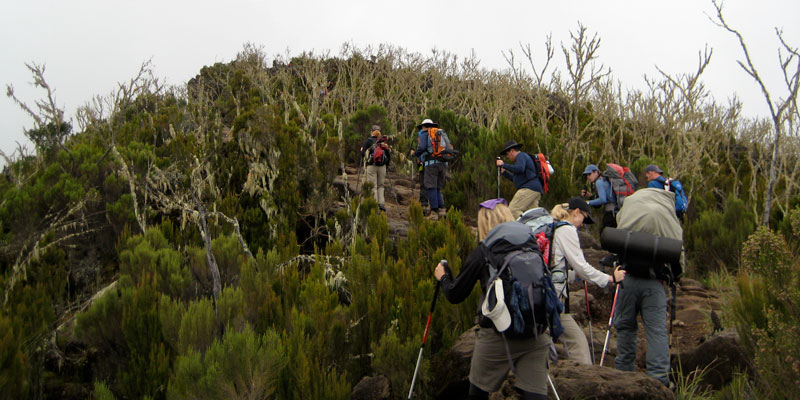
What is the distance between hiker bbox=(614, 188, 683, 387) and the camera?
3531 mm

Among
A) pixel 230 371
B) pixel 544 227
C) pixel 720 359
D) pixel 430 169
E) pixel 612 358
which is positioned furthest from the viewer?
pixel 430 169

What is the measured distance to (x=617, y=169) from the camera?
21.0 ft

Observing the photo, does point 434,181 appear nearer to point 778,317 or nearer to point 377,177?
point 377,177

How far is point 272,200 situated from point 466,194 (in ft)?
12.2

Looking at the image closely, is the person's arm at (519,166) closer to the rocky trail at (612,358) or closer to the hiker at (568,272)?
the rocky trail at (612,358)

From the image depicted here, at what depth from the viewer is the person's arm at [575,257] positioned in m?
3.37

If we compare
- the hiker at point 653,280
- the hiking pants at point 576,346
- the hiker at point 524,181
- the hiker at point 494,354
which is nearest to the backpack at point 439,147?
the hiker at point 524,181

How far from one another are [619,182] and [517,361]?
14.1 feet

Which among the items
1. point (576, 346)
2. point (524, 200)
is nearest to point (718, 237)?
point (524, 200)

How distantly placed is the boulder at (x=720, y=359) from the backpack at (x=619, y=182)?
7.44 feet

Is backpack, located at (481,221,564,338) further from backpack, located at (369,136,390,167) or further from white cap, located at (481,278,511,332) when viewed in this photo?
backpack, located at (369,136,390,167)

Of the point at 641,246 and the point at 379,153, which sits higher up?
the point at 379,153

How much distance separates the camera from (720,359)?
4.21 meters

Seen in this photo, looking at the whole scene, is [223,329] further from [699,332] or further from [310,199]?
[699,332]
